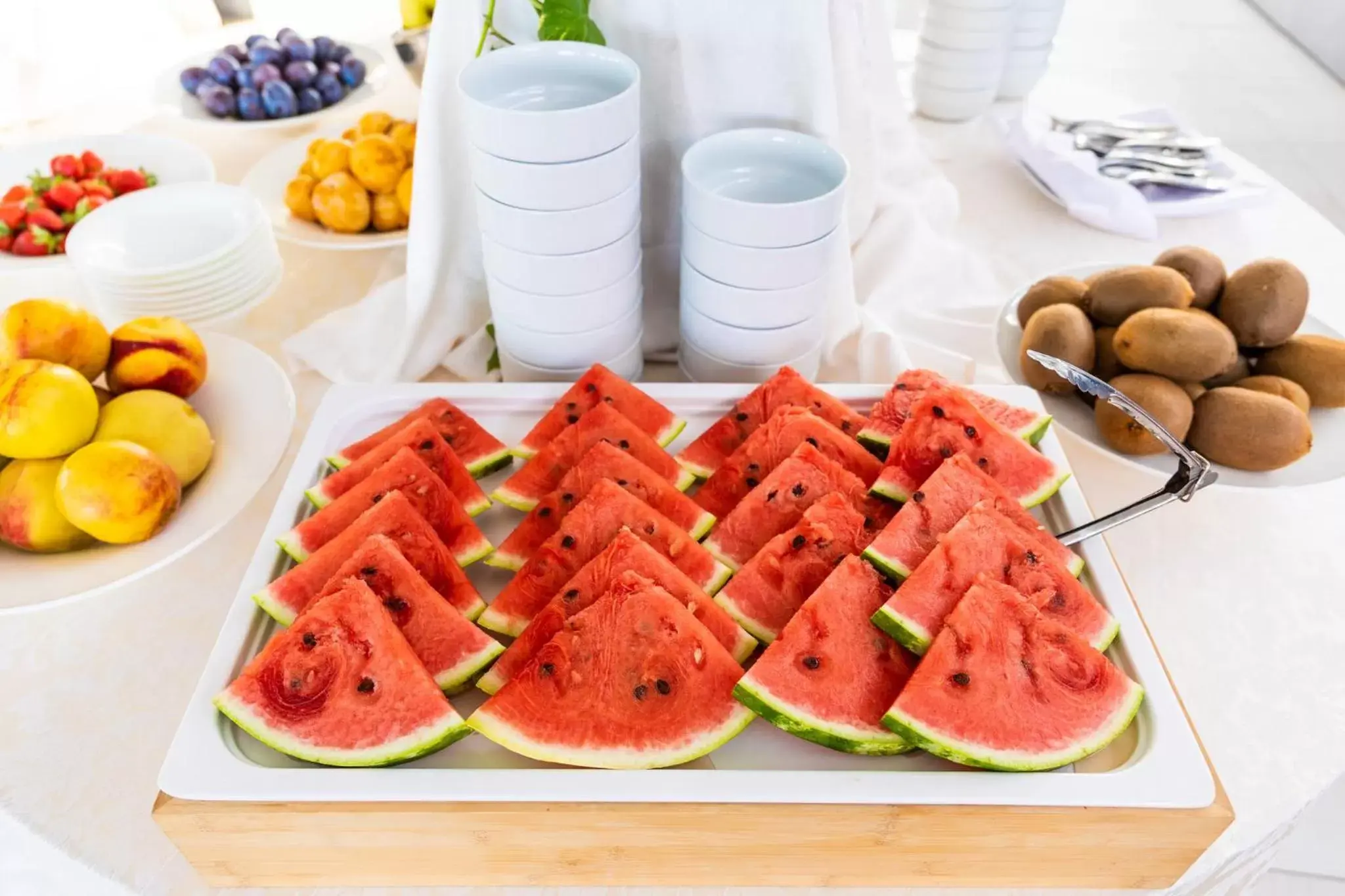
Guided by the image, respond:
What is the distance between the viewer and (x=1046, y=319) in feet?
→ 4.78

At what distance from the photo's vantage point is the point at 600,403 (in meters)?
1.30

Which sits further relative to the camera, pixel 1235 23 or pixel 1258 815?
pixel 1235 23

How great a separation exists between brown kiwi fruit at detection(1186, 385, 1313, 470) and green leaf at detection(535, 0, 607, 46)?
1.07m

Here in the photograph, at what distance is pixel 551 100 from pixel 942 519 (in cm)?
79

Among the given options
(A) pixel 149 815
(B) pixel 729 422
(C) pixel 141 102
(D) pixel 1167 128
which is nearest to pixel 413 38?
(C) pixel 141 102

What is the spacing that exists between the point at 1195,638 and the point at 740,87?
1011mm

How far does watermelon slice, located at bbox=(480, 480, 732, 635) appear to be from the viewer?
1.07 meters

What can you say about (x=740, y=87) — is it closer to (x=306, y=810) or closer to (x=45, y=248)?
(x=306, y=810)

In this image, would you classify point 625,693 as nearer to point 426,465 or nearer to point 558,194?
point 426,465

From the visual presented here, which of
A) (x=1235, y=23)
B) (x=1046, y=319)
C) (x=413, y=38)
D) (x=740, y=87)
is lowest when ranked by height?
(x=1235, y=23)

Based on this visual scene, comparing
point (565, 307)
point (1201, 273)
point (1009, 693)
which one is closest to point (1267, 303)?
point (1201, 273)

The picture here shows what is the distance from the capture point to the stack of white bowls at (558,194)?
1.17 m

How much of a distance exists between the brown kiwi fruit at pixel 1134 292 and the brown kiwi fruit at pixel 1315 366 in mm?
166

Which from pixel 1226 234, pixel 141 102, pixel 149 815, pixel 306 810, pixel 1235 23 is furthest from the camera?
pixel 1235 23
